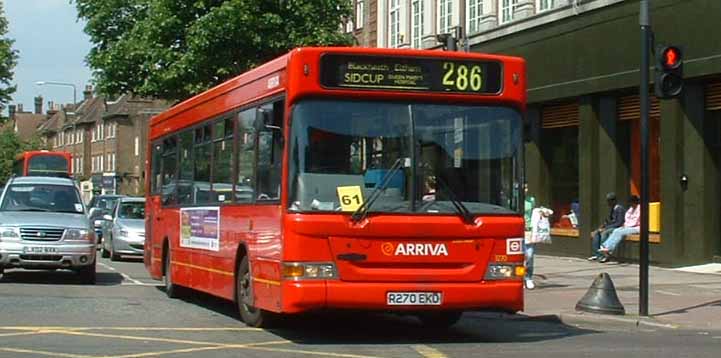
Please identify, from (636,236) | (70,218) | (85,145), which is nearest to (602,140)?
(636,236)

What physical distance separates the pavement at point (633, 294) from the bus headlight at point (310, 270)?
4505 mm

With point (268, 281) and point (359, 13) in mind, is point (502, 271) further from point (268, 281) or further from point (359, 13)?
point (359, 13)

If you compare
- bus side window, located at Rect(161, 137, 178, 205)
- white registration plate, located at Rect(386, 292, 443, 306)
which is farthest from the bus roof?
bus side window, located at Rect(161, 137, 178, 205)

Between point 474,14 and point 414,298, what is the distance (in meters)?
21.1

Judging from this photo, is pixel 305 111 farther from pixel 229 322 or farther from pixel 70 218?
pixel 70 218

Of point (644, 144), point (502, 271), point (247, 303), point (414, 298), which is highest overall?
point (644, 144)

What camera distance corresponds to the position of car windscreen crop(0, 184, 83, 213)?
64.1ft

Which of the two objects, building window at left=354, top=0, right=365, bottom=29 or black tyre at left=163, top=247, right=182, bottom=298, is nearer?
black tyre at left=163, top=247, right=182, bottom=298

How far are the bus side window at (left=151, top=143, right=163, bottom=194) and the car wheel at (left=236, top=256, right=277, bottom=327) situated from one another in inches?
214

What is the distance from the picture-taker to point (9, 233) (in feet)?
59.7

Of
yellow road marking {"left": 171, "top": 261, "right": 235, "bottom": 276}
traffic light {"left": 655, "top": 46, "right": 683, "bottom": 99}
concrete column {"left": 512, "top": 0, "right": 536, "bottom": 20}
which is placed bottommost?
yellow road marking {"left": 171, "top": 261, "right": 235, "bottom": 276}

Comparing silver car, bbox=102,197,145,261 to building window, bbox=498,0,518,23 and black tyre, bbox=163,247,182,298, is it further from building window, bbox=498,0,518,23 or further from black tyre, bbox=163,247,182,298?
building window, bbox=498,0,518,23

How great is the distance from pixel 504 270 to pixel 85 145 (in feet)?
320

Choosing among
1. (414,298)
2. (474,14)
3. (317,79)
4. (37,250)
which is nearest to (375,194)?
(414,298)
